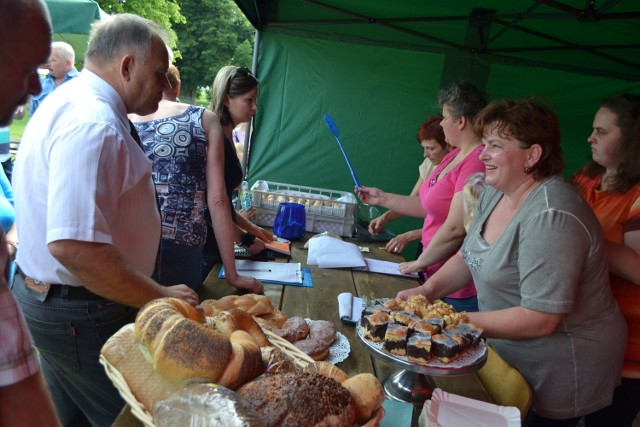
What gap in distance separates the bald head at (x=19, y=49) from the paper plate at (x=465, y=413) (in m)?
1.20

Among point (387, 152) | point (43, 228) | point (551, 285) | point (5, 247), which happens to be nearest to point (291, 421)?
point (5, 247)

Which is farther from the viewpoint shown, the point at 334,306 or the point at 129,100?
the point at 334,306

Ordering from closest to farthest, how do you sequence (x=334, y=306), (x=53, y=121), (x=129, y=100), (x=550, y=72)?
(x=53, y=121), (x=129, y=100), (x=334, y=306), (x=550, y=72)

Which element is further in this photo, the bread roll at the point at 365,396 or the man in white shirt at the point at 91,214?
the man in white shirt at the point at 91,214

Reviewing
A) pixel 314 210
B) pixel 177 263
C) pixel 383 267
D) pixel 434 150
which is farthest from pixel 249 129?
pixel 177 263

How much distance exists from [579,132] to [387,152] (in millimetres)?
2329

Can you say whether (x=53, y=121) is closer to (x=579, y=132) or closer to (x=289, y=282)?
(x=289, y=282)

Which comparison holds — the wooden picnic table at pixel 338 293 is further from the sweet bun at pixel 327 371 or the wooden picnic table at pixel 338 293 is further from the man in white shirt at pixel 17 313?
the man in white shirt at pixel 17 313

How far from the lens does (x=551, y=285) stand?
5.35 feet

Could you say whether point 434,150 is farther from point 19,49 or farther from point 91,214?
point 19,49

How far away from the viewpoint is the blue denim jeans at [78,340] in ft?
5.04

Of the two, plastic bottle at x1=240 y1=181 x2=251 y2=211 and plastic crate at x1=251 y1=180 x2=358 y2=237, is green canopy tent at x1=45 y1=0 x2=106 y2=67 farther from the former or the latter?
plastic crate at x1=251 y1=180 x2=358 y2=237

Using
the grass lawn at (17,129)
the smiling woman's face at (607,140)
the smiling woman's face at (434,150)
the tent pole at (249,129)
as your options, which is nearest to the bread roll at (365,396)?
the smiling woman's face at (607,140)

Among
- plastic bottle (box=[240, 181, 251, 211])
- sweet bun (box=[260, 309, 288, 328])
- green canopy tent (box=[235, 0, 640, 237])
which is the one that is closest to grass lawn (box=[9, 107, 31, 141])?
green canopy tent (box=[235, 0, 640, 237])
